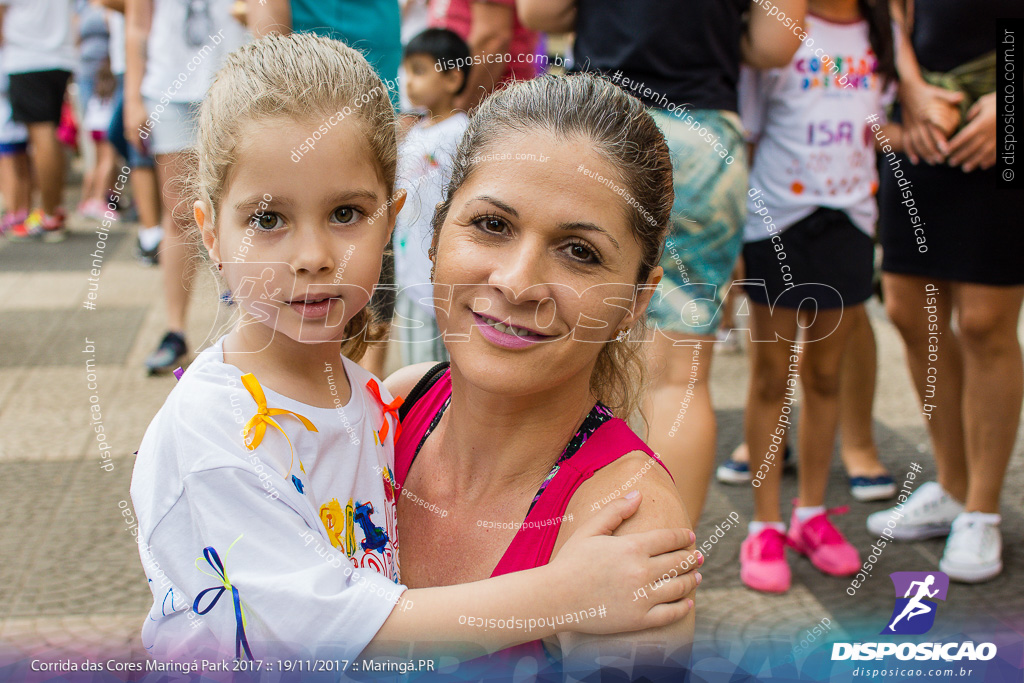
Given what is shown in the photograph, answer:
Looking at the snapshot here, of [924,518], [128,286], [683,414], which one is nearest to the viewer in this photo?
[683,414]

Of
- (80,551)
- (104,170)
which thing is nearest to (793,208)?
(80,551)

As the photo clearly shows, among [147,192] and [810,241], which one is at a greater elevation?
[810,241]

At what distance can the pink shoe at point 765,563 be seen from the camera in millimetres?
2734

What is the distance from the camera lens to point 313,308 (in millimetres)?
1394

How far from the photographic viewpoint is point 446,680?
1.25 m

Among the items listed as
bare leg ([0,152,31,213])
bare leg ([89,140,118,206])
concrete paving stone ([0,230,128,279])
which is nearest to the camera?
concrete paving stone ([0,230,128,279])

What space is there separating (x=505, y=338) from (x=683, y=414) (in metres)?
1.11

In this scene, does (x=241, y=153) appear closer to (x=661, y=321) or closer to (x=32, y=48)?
(x=661, y=321)

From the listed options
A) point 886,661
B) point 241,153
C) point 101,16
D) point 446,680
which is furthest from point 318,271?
point 101,16

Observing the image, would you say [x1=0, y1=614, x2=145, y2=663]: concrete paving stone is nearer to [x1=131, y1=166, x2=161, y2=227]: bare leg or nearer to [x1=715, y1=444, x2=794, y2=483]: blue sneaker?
[x1=715, y1=444, x2=794, y2=483]: blue sneaker

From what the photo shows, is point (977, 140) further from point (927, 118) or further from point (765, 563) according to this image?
point (765, 563)

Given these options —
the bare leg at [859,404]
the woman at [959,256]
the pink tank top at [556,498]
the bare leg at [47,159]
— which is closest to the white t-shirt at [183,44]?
the woman at [959,256]

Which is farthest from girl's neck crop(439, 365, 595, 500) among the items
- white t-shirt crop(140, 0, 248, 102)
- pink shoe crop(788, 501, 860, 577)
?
white t-shirt crop(140, 0, 248, 102)

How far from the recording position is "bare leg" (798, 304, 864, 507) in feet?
9.36
